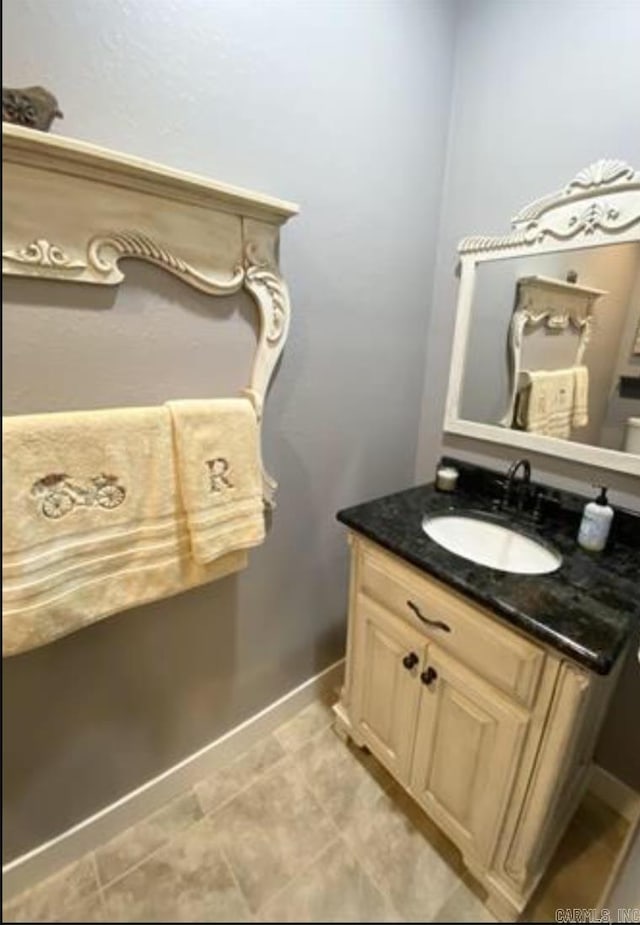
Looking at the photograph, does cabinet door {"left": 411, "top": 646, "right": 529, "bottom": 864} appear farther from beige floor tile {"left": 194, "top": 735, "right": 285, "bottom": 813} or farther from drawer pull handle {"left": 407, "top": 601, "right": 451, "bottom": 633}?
beige floor tile {"left": 194, "top": 735, "right": 285, "bottom": 813}

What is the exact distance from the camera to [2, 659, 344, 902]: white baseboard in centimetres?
95

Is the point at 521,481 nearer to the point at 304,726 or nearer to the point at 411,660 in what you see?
the point at 411,660

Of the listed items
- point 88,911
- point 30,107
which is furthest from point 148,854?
point 30,107

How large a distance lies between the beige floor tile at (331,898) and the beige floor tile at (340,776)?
0.39 feet

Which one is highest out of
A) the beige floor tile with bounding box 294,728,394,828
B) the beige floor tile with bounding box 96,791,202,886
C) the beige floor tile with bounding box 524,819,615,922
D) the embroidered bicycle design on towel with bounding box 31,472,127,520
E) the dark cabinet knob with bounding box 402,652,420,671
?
the embroidered bicycle design on towel with bounding box 31,472,127,520

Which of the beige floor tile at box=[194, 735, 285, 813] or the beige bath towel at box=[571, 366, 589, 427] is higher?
the beige bath towel at box=[571, 366, 589, 427]

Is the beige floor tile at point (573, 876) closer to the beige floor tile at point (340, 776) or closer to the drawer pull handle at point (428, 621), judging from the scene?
the beige floor tile at point (340, 776)

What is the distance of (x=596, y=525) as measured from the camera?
1.06 m

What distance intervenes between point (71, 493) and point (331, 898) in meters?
0.98

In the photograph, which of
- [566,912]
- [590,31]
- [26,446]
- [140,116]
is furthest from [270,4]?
[566,912]

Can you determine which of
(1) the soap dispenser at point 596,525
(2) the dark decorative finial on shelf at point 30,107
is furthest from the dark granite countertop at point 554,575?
(2) the dark decorative finial on shelf at point 30,107

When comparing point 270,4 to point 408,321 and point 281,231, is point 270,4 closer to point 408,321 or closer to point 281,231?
point 281,231

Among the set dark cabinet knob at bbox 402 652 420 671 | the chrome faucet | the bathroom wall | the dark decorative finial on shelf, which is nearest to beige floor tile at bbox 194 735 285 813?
the bathroom wall

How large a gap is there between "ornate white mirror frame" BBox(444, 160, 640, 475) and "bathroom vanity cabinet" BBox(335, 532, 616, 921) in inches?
21.5
